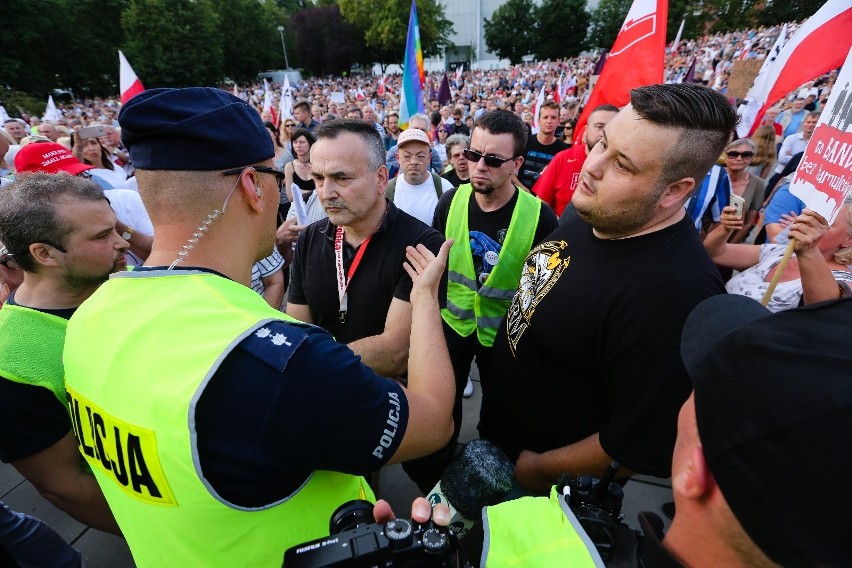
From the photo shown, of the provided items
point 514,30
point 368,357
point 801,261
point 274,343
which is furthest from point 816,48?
point 514,30

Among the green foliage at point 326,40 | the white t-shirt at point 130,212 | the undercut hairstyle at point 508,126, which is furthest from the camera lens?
the green foliage at point 326,40

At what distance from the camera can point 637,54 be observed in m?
3.58

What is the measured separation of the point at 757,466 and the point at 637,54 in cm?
393

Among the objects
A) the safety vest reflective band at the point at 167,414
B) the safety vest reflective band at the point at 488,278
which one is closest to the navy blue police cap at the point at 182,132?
the safety vest reflective band at the point at 167,414

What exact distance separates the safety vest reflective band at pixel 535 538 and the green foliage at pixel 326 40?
69792mm

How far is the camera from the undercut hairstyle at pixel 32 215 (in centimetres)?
189

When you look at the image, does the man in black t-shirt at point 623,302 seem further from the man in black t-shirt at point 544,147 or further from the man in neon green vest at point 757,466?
the man in black t-shirt at point 544,147

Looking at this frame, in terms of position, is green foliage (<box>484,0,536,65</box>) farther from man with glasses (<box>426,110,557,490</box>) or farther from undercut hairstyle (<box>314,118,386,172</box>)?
undercut hairstyle (<box>314,118,386,172</box>)

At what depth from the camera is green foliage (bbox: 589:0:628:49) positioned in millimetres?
50800

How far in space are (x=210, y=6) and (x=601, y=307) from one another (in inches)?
2271

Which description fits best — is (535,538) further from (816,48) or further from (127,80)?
(127,80)

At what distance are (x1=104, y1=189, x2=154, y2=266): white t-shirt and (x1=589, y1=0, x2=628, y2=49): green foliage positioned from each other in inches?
2321

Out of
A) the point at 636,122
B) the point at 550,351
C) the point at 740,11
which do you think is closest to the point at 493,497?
the point at 550,351

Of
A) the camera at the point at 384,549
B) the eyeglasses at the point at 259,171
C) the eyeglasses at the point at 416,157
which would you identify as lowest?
the eyeglasses at the point at 416,157
